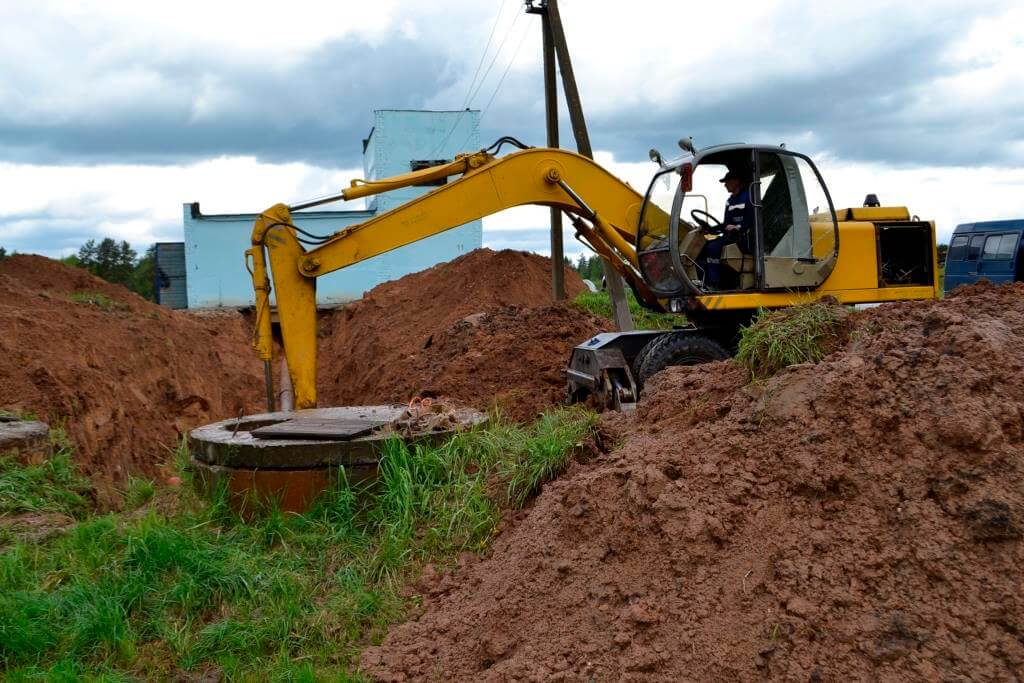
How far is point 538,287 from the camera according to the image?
54.4ft

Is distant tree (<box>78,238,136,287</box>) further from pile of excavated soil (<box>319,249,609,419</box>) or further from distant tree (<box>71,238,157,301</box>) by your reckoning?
pile of excavated soil (<box>319,249,609,419</box>)

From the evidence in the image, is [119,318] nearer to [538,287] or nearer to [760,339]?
[538,287]

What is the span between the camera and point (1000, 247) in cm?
1727

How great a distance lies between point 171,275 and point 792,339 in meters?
18.4

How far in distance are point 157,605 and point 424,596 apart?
1458 mm

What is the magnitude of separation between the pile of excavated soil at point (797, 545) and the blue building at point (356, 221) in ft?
49.2

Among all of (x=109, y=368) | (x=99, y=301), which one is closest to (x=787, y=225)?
(x=109, y=368)

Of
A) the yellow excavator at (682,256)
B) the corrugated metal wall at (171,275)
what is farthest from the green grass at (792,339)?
the corrugated metal wall at (171,275)

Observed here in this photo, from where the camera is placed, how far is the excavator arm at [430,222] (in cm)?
812

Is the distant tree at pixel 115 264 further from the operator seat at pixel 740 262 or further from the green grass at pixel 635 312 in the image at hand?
the operator seat at pixel 740 262

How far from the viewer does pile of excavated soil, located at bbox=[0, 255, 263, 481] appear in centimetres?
954

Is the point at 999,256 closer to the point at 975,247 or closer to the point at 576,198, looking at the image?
the point at 975,247

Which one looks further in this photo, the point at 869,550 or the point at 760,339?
the point at 760,339

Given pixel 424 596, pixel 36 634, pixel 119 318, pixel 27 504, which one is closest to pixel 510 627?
pixel 424 596
